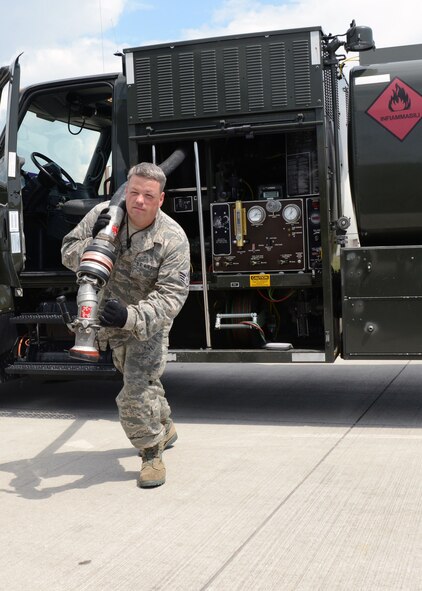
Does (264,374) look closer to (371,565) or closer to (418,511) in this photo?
(418,511)

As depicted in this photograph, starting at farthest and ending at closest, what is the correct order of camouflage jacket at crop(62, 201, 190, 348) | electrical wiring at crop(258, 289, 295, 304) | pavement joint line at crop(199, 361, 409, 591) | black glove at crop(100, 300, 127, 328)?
electrical wiring at crop(258, 289, 295, 304) → camouflage jacket at crop(62, 201, 190, 348) → black glove at crop(100, 300, 127, 328) → pavement joint line at crop(199, 361, 409, 591)

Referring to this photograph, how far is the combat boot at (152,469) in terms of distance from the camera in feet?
15.3

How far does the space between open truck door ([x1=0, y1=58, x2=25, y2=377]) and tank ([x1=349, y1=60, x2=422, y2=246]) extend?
274 cm

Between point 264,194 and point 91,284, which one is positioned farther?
point 264,194

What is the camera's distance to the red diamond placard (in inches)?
242

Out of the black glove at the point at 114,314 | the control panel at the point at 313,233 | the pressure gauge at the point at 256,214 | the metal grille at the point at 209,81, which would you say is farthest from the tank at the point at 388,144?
the black glove at the point at 114,314

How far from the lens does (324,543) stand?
12.1ft

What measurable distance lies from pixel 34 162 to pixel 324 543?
4.85m

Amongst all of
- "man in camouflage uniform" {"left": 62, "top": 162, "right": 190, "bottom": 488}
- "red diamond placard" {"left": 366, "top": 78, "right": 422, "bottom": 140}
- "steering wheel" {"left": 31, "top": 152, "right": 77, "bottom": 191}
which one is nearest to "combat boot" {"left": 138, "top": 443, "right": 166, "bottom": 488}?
"man in camouflage uniform" {"left": 62, "top": 162, "right": 190, "bottom": 488}

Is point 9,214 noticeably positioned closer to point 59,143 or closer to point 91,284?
point 59,143

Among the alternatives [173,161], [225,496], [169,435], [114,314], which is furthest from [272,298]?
[114,314]

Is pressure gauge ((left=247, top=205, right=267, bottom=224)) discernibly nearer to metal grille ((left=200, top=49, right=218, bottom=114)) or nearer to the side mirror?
metal grille ((left=200, top=49, right=218, bottom=114))

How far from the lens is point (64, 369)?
262 inches

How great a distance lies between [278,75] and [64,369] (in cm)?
291
